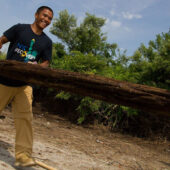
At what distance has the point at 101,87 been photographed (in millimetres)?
2020

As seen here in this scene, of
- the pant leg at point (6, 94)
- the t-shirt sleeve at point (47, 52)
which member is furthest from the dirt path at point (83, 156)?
the t-shirt sleeve at point (47, 52)

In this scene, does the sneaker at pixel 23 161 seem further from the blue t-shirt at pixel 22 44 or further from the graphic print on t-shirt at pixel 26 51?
the graphic print on t-shirt at pixel 26 51

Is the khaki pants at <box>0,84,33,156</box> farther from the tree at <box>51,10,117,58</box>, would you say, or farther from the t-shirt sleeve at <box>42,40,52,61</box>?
the tree at <box>51,10,117,58</box>

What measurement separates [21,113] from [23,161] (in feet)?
1.99

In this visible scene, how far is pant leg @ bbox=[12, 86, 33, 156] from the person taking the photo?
2.92 metres

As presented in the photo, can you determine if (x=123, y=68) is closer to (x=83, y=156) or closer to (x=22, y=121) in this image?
(x=83, y=156)

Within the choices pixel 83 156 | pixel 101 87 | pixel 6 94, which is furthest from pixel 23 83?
pixel 83 156

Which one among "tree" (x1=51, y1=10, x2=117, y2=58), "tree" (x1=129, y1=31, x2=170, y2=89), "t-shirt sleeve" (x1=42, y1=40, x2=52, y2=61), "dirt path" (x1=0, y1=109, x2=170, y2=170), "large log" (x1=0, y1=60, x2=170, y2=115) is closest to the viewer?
"large log" (x1=0, y1=60, x2=170, y2=115)

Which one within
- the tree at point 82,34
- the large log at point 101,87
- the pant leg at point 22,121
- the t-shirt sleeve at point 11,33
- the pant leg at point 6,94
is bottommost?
the pant leg at point 22,121

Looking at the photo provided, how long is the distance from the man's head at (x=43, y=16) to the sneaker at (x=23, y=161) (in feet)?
5.59

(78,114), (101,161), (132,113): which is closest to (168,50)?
(132,113)

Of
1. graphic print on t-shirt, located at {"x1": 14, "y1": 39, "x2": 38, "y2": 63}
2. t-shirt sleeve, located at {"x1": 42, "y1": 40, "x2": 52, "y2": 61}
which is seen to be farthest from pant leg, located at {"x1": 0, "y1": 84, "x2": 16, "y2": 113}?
t-shirt sleeve, located at {"x1": 42, "y1": 40, "x2": 52, "y2": 61}

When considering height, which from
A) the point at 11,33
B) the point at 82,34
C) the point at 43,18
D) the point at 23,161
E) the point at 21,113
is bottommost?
the point at 23,161

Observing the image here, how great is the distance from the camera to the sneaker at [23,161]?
2.80 metres
